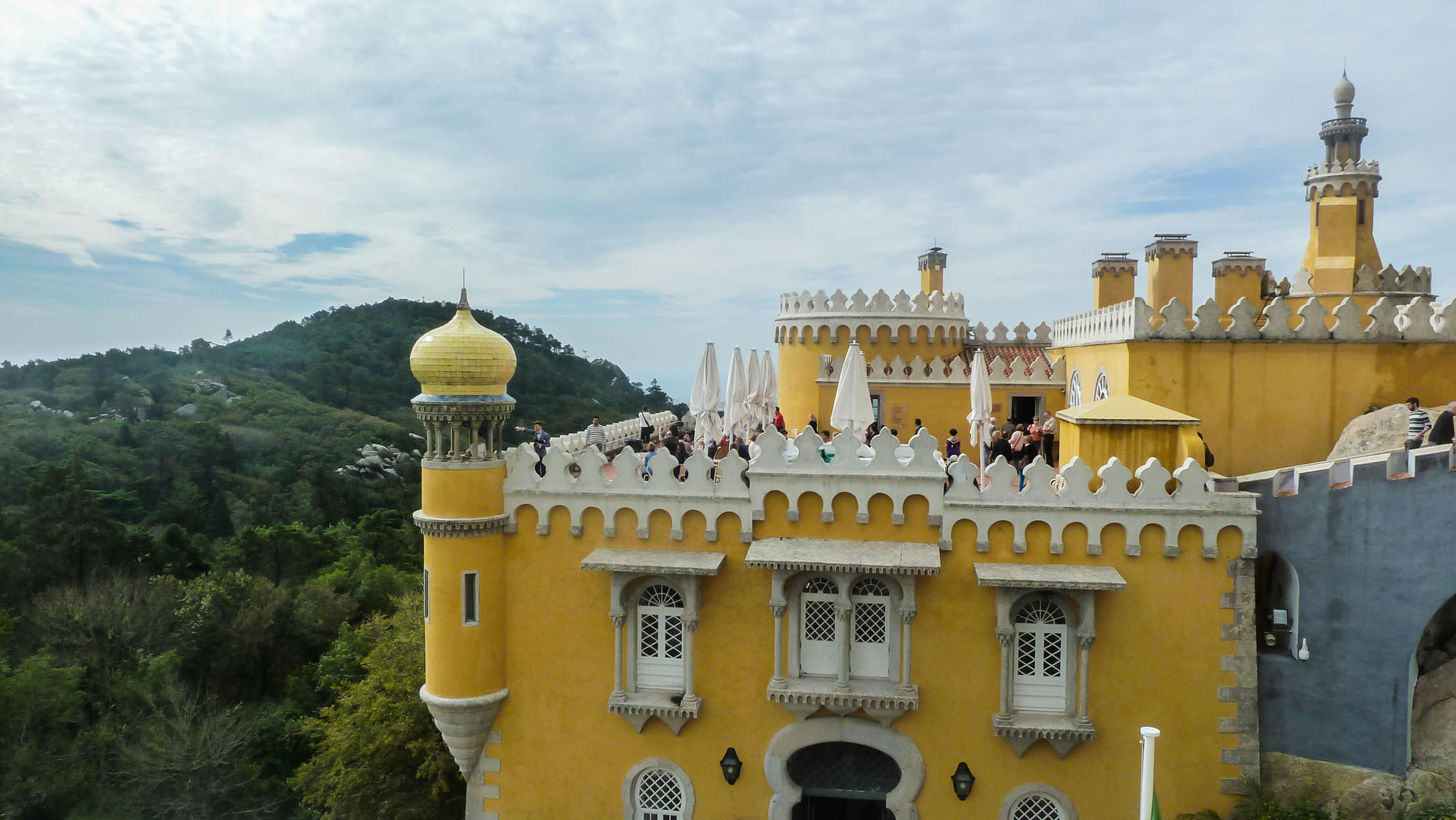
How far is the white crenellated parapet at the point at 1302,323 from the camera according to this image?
16031mm

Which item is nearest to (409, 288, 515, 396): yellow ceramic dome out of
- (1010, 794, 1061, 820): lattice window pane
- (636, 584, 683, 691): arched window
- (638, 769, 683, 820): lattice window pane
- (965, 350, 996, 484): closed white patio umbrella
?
(636, 584, 683, 691): arched window

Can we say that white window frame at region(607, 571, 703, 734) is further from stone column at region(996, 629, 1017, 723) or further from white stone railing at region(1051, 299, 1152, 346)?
white stone railing at region(1051, 299, 1152, 346)

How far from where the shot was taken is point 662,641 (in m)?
14.2

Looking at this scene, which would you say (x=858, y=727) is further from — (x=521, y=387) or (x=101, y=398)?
(x=101, y=398)

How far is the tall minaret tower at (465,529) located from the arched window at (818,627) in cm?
498

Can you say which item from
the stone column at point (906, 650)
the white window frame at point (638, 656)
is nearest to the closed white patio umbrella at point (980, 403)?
the stone column at point (906, 650)

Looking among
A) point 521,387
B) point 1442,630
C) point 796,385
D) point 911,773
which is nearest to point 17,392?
point 521,387

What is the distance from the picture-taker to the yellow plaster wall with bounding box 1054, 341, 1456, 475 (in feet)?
52.9

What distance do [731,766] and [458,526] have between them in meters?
5.74

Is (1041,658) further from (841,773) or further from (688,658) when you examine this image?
(688,658)

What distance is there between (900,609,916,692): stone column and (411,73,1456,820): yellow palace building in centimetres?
3

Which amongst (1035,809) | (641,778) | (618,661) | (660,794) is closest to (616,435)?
(618,661)

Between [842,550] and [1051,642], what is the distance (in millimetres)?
3498

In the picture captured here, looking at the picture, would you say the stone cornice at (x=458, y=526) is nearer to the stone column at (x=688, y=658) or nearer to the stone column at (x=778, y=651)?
the stone column at (x=688, y=658)
